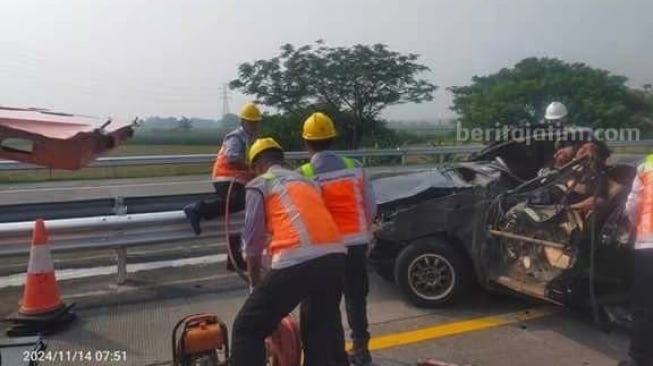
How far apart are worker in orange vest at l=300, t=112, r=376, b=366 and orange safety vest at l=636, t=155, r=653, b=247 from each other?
1.73m

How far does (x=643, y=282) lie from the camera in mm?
3934

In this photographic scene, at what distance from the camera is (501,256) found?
16.8 ft

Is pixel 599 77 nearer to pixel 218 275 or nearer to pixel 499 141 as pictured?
pixel 499 141

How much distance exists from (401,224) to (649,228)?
6.80 ft

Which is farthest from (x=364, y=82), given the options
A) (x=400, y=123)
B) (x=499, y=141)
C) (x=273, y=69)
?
(x=499, y=141)

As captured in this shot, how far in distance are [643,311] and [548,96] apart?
806 inches

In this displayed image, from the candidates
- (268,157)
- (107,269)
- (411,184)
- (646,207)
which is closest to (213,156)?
(107,269)

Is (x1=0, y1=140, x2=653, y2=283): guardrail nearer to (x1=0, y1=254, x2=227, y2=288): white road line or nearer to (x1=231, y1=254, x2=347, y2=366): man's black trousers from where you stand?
(x1=0, y1=254, x2=227, y2=288): white road line

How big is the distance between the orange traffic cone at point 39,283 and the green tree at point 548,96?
16756mm

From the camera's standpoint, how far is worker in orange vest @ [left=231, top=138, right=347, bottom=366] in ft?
10.9

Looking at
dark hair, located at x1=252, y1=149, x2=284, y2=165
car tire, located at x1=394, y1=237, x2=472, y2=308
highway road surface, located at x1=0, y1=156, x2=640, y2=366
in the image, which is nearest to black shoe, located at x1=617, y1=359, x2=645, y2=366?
highway road surface, located at x1=0, y1=156, x2=640, y2=366

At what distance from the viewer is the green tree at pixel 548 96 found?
21.6m

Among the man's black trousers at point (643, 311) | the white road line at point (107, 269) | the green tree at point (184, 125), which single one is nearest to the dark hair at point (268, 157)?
the man's black trousers at point (643, 311)

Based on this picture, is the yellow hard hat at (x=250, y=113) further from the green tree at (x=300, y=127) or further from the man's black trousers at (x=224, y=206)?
the green tree at (x=300, y=127)
